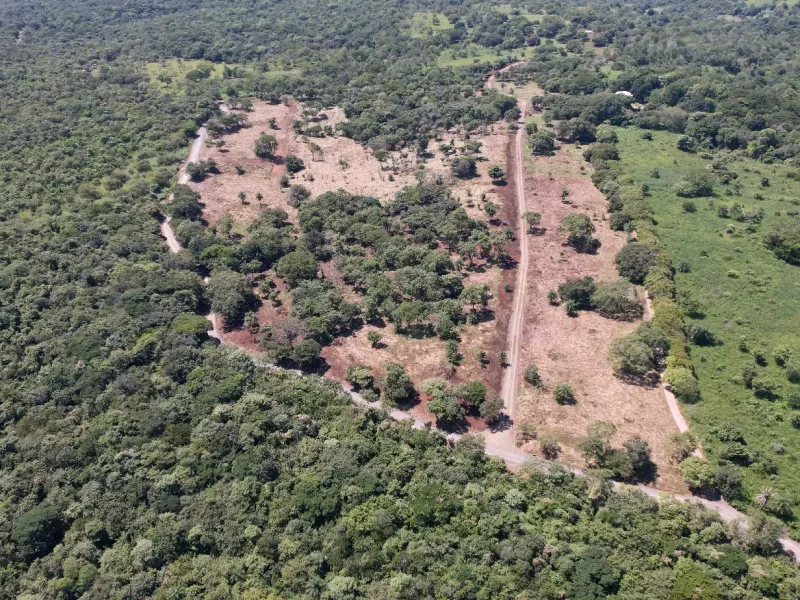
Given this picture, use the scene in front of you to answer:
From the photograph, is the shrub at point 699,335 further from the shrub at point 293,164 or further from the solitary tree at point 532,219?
the shrub at point 293,164

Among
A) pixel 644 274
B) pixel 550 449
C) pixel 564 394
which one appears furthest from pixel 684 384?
pixel 644 274

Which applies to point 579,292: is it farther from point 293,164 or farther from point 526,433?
point 293,164

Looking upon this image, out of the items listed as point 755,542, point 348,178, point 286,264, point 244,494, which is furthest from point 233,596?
point 348,178

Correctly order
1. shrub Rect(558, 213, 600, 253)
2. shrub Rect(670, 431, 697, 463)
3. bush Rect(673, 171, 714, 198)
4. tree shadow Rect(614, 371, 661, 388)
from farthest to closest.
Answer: bush Rect(673, 171, 714, 198) < shrub Rect(558, 213, 600, 253) < tree shadow Rect(614, 371, 661, 388) < shrub Rect(670, 431, 697, 463)

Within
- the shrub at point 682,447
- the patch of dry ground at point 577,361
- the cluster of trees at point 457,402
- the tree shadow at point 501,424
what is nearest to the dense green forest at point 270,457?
the shrub at point 682,447

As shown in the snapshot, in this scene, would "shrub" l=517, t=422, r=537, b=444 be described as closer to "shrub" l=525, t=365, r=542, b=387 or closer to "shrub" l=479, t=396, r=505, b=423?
"shrub" l=479, t=396, r=505, b=423

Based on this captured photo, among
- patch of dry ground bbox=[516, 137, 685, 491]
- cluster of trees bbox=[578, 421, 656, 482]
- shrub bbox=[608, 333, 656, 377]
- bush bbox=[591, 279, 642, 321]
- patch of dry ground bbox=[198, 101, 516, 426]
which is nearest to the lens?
cluster of trees bbox=[578, 421, 656, 482]

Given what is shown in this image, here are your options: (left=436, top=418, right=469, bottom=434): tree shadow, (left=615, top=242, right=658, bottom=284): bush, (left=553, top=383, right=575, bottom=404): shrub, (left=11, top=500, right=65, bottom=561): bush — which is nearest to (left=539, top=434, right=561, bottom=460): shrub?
(left=553, top=383, right=575, bottom=404): shrub
